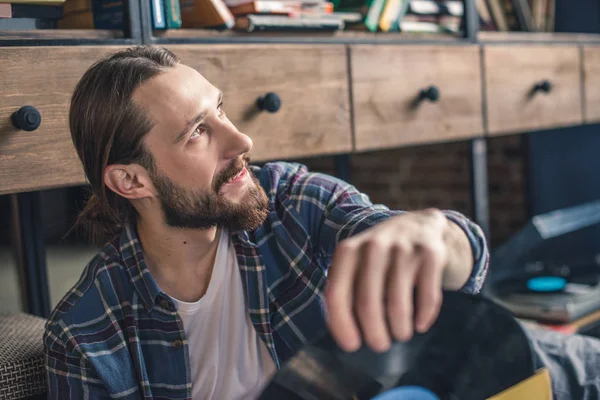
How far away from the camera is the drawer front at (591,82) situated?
213 centimetres

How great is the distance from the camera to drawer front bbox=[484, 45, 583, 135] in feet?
5.99

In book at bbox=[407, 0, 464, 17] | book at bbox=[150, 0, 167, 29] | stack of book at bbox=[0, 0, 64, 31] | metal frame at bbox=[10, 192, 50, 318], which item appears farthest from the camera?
book at bbox=[407, 0, 464, 17]

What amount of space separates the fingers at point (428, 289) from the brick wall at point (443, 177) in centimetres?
199

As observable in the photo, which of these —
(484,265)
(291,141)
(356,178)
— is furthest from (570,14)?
(484,265)

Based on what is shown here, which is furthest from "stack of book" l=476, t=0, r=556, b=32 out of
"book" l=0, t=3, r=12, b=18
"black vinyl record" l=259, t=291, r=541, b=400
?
"black vinyl record" l=259, t=291, r=541, b=400

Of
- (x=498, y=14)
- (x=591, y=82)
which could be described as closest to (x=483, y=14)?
(x=498, y=14)

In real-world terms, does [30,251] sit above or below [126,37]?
below

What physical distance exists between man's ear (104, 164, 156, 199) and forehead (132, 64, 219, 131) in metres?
0.09

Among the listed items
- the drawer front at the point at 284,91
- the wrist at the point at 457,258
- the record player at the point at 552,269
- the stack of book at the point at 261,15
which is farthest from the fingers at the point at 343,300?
the record player at the point at 552,269

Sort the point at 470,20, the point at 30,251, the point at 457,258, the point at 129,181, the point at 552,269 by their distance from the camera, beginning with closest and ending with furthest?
the point at 457,258, the point at 129,181, the point at 30,251, the point at 470,20, the point at 552,269

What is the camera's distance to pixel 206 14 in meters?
1.33

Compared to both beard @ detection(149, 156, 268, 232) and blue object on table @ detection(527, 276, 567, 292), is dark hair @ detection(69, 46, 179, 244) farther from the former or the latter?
A: blue object on table @ detection(527, 276, 567, 292)

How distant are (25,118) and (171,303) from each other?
0.33 m

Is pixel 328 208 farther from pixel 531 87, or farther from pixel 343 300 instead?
pixel 531 87
